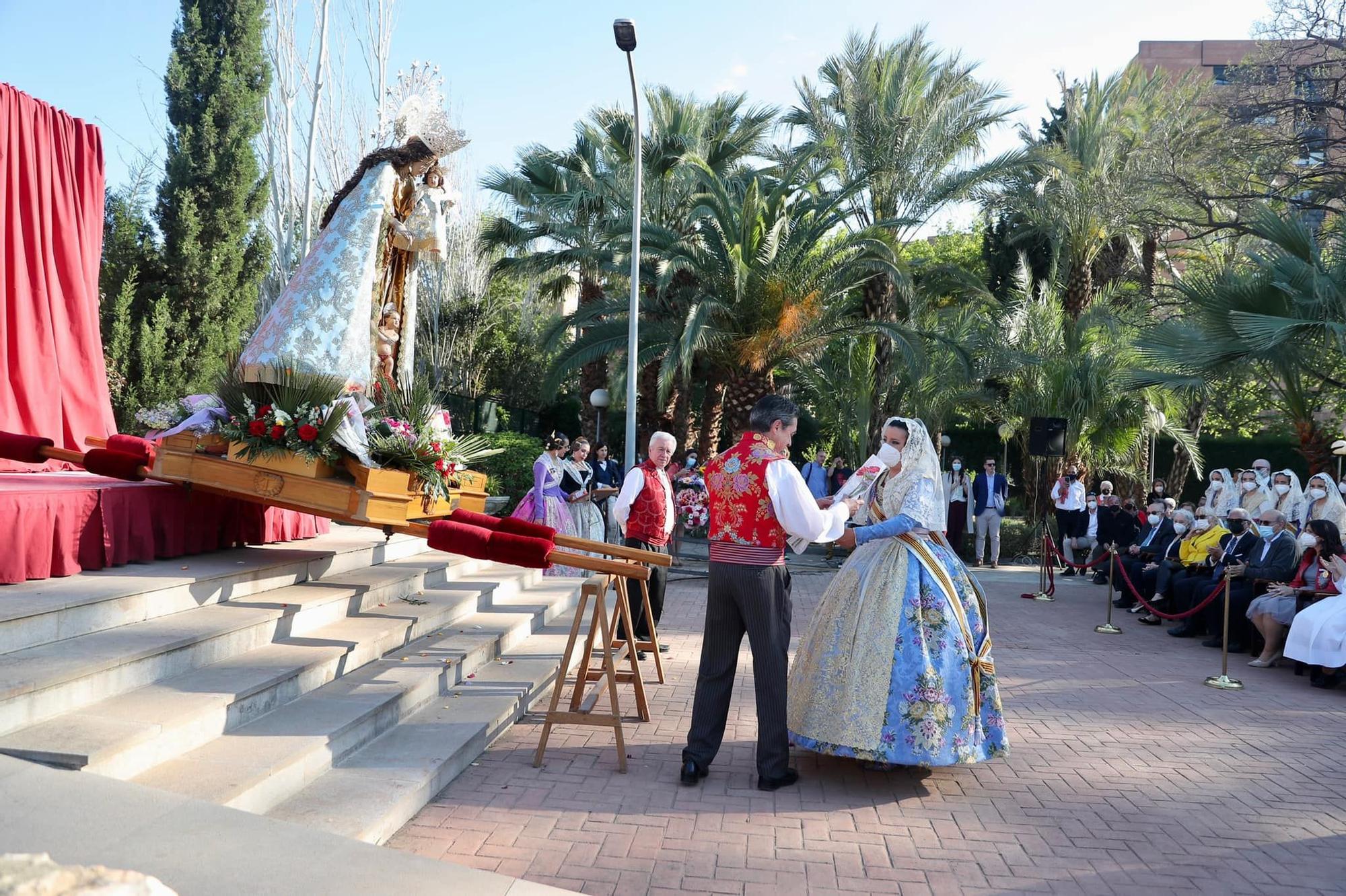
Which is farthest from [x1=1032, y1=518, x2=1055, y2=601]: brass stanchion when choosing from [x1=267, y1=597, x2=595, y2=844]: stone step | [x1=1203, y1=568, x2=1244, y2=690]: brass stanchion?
[x1=267, y1=597, x2=595, y2=844]: stone step

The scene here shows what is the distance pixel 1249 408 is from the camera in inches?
1005

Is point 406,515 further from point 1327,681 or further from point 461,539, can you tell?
point 1327,681

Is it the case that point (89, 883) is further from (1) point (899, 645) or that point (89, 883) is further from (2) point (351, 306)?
(2) point (351, 306)

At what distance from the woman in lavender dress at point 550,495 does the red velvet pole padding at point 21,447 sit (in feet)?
18.3

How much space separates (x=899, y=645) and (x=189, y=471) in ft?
14.4

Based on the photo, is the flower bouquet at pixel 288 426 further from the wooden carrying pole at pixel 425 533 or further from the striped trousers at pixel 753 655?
the striped trousers at pixel 753 655

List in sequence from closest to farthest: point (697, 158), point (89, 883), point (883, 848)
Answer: point (89, 883)
point (883, 848)
point (697, 158)

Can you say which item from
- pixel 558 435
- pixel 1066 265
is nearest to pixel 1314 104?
pixel 1066 265

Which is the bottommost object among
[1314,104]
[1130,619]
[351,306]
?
[1130,619]

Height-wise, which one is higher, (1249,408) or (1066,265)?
(1066,265)

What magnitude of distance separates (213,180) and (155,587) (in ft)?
36.5

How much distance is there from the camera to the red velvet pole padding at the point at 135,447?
21.4 ft

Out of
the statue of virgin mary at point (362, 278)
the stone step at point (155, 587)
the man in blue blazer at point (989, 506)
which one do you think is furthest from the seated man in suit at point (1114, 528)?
the statue of virgin mary at point (362, 278)

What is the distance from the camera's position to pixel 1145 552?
13930 millimetres
